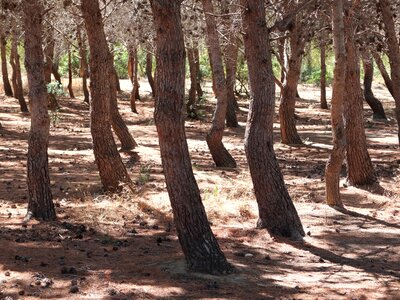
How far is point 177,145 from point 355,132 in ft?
21.8

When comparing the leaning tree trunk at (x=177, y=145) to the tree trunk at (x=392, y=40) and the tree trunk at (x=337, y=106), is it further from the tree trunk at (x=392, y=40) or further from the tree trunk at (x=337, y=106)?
the tree trunk at (x=392, y=40)

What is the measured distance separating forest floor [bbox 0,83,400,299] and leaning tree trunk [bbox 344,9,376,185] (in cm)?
32

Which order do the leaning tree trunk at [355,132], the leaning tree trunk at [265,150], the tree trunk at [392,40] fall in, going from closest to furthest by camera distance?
1. the leaning tree trunk at [265,150]
2. the leaning tree trunk at [355,132]
3. the tree trunk at [392,40]

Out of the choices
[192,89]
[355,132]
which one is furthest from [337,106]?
[192,89]

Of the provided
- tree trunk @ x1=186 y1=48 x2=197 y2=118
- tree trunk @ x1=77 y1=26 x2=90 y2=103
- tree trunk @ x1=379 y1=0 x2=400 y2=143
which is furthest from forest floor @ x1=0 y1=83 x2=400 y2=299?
tree trunk @ x1=186 y1=48 x2=197 y2=118

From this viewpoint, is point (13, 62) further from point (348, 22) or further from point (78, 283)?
point (78, 283)

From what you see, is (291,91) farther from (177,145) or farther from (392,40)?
(177,145)

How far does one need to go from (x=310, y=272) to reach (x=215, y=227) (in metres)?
2.31

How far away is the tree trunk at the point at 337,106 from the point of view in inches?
392

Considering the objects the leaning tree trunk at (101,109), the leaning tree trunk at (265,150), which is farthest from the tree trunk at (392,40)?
the leaning tree trunk at (101,109)

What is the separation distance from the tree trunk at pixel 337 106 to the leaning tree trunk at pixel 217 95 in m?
4.57

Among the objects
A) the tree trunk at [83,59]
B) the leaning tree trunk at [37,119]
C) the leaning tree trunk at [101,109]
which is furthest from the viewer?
the tree trunk at [83,59]

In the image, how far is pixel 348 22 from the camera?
11820mm

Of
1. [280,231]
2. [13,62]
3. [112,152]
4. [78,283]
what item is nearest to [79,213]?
[112,152]
